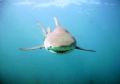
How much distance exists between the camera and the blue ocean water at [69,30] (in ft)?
20.0

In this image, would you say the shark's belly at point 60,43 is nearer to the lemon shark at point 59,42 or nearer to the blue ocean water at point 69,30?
the lemon shark at point 59,42

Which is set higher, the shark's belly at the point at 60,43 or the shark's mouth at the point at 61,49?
the shark's belly at the point at 60,43

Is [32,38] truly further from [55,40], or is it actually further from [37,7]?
[55,40]

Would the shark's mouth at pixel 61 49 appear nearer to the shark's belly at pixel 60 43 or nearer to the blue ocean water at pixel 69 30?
the shark's belly at pixel 60 43

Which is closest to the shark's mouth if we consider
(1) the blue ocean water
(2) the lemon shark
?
(2) the lemon shark

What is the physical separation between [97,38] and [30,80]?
9.87 ft

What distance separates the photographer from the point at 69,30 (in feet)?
26.8

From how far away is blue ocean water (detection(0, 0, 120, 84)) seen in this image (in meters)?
6.09

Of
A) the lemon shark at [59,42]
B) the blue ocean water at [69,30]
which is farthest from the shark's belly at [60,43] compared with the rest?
the blue ocean water at [69,30]

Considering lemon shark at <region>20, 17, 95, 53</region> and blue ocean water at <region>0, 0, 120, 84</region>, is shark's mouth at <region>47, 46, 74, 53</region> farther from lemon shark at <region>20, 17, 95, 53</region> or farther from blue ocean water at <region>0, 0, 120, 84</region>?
blue ocean water at <region>0, 0, 120, 84</region>

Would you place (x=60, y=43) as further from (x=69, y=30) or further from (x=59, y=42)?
(x=69, y=30)

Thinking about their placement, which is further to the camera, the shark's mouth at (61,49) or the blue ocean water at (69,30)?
the blue ocean water at (69,30)

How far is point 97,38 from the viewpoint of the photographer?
8305 millimetres

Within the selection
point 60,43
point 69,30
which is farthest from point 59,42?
point 69,30
